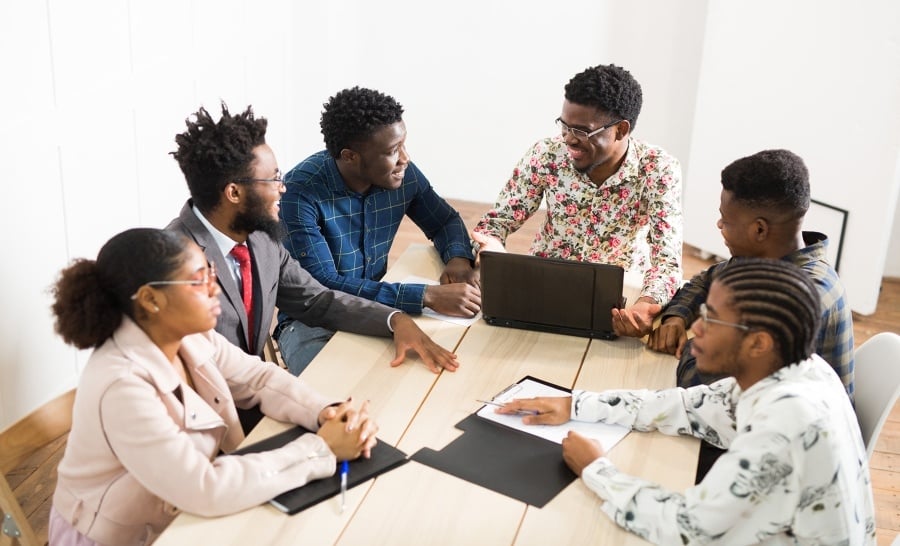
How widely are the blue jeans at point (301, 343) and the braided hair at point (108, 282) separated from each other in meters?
0.88

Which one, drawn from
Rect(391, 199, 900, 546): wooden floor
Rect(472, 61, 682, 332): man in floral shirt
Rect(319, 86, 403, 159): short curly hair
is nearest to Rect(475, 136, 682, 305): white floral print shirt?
Rect(472, 61, 682, 332): man in floral shirt

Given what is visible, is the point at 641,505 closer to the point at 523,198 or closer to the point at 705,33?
the point at 523,198

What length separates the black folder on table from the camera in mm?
1498

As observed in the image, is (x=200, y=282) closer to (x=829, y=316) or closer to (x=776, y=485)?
(x=776, y=485)

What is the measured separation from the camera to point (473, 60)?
502cm

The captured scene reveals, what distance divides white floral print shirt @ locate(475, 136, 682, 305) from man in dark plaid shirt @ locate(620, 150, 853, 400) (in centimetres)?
48

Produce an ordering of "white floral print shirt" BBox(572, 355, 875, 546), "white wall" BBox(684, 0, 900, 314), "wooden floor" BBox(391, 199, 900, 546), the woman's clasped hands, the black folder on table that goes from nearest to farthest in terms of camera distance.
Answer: "white floral print shirt" BBox(572, 355, 875, 546), the black folder on table, the woman's clasped hands, "wooden floor" BBox(391, 199, 900, 546), "white wall" BBox(684, 0, 900, 314)

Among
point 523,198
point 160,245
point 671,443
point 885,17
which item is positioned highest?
point 885,17

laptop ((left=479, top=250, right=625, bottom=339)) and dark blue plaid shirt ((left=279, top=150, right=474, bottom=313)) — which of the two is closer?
laptop ((left=479, top=250, right=625, bottom=339))

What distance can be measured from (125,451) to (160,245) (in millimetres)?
356

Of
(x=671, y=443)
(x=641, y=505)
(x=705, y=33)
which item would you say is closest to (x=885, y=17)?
(x=705, y=33)

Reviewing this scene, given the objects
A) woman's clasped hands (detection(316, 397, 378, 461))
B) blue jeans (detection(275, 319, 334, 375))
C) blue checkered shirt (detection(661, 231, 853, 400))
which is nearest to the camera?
woman's clasped hands (detection(316, 397, 378, 461))

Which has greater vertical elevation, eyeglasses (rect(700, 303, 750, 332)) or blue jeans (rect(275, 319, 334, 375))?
eyeglasses (rect(700, 303, 750, 332))

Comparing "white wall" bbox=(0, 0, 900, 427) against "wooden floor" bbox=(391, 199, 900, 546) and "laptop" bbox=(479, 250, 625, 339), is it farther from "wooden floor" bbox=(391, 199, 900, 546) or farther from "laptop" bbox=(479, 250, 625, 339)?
"laptop" bbox=(479, 250, 625, 339)
